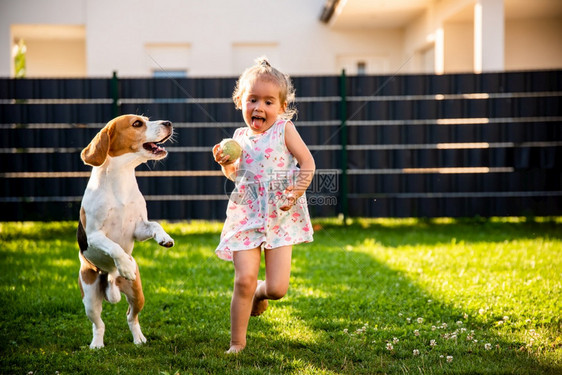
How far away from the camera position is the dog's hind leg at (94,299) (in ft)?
13.0

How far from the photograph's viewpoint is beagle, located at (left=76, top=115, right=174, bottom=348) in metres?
3.90

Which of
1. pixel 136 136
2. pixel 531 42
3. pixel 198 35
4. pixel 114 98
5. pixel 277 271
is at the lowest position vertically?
pixel 277 271

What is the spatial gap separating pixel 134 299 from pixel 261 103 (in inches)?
57.2

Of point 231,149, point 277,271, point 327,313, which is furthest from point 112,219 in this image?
point 327,313

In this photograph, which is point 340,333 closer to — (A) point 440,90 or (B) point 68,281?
(B) point 68,281

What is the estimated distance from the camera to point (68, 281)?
5.96m

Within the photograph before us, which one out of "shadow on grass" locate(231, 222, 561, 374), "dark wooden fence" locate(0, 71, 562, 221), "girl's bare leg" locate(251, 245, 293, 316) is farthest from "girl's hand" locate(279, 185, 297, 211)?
"dark wooden fence" locate(0, 71, 562, 221)

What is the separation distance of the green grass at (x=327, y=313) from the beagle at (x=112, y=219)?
0.31 metres

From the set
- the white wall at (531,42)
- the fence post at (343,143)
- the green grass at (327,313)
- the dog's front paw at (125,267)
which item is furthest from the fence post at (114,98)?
the white wall at (531,42)

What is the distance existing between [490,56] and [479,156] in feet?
6.72

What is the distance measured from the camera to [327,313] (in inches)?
186

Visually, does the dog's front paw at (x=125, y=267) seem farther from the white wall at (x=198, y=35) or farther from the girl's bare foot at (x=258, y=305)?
the white wall at (x=198, y=35)

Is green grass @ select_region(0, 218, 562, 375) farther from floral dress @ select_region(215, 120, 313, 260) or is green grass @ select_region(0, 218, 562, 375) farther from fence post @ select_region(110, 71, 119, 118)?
fence post @ select_region(110, 71, 119, 118)

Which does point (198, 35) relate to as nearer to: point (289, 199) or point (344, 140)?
point (344, 140)
